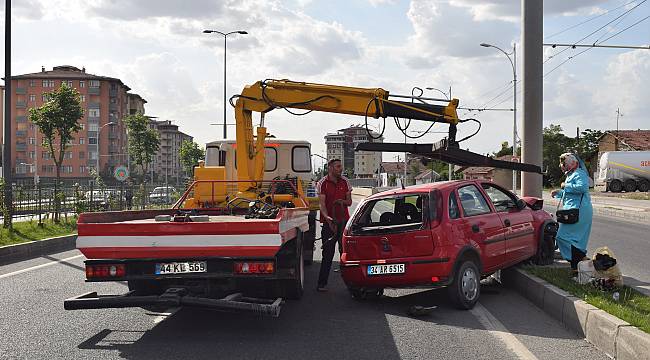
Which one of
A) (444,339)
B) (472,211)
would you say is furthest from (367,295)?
(444,339)

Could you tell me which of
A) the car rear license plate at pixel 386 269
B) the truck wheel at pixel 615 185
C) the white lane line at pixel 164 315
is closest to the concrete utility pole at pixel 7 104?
the white lane line at pixel 164 315

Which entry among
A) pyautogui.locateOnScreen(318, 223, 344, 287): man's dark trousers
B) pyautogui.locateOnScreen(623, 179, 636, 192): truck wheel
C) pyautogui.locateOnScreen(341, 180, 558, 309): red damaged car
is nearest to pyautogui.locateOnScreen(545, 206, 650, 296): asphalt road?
pyautogui.locateOnScreen(341, 180, 558, 309): red damaged car

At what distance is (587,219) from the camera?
8.27m

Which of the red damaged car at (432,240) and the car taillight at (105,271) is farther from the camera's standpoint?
the red damaged car at (432,240)

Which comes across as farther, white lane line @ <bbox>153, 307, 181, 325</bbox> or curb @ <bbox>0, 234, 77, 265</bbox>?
curb @ <bbox>0, 234, 77, 265</bbox>

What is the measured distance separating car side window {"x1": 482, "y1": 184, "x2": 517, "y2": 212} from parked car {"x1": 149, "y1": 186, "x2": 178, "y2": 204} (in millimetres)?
26206

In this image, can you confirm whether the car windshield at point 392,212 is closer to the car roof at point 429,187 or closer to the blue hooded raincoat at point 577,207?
the car roof at point 429,187

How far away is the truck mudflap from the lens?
6051 millimetres

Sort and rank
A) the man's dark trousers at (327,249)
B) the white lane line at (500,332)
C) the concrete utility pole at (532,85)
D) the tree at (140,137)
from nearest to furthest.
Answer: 1. the white lane line at (500,332)
2. the man's dark trousers at (327,249)
3. the concrete utility pole at (532,85)
4. the tree at (140,137)

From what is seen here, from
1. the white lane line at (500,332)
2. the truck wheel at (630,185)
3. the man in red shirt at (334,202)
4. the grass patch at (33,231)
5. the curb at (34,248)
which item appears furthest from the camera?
the truck wheel at (630,185)

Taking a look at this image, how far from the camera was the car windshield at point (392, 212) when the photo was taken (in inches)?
323

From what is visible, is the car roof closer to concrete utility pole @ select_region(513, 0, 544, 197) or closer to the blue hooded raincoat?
the blue hooded raincoat

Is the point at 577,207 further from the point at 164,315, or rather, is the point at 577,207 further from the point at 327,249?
the point at 164,315

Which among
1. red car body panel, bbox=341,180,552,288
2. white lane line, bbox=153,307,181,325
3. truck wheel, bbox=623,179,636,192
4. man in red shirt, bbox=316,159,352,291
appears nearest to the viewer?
white lane line, bbox=153,307,181,325
